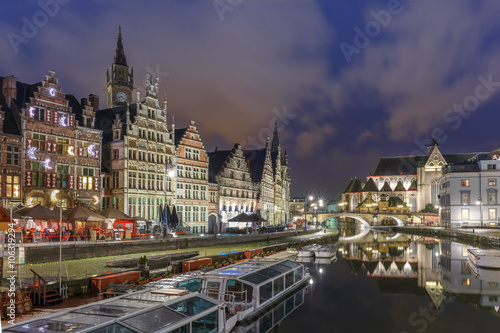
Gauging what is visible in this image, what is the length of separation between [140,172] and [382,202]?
9779cm

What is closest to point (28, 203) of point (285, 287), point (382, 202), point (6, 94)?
point (6, 94)

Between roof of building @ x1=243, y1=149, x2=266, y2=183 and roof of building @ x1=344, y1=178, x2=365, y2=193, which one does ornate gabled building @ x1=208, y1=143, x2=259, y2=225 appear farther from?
roof of building @ x1=344, y1=178, x2=365, y2=193

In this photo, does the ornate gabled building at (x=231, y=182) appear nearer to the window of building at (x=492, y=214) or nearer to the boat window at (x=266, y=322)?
the window of building at (x=492, y=214)

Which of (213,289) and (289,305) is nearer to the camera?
(213,289)

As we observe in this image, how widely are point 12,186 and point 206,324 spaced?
26.4m

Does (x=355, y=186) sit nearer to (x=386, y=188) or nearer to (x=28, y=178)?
(x=386, y=188)

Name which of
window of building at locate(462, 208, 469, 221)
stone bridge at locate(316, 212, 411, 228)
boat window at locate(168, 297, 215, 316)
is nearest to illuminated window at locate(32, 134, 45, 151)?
boat window at locate(168, 297, 215, 316)

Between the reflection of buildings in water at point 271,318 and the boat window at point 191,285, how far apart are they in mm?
2210

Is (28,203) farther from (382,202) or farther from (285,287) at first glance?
(382,202)

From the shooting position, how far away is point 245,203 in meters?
68.1

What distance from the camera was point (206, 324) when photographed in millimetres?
13078

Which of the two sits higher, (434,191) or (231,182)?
(231,182)

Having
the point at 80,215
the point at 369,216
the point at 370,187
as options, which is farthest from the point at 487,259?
the point at 370,187

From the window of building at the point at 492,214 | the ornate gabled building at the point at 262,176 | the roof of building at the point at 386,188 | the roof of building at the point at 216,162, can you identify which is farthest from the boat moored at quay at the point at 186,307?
the roof of building at the point at 386,188
